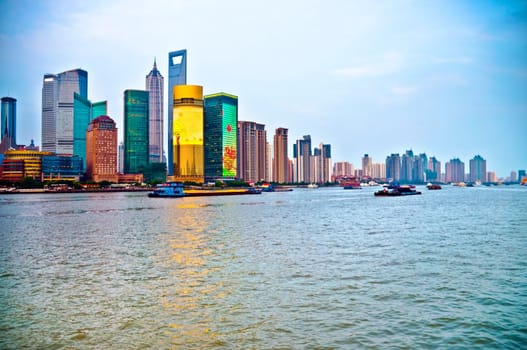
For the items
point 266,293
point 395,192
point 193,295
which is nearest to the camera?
point 193,295

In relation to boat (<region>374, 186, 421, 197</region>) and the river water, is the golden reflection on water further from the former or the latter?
boat (<region>374, 186, 421, 197</region>)

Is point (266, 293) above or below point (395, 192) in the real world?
below

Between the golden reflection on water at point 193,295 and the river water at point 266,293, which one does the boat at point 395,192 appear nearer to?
the river water at point 266,293

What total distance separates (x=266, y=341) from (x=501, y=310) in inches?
443

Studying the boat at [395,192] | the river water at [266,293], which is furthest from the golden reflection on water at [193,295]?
the boat at [395,192]

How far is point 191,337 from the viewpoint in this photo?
17.1 metres

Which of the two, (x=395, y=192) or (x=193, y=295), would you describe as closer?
(x=193, y=295)

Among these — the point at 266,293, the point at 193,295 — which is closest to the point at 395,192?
the point at 266,293

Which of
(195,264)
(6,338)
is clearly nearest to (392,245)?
(195,264)

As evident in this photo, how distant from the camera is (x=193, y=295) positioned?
2317 centimetres

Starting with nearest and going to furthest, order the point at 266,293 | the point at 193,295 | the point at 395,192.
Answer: the point at 193,295
the point at 266,293
the point at 395,192

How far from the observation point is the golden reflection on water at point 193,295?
57.3 ft

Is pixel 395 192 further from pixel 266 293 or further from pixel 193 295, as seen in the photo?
pixel 193 295

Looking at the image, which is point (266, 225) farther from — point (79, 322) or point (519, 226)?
point (79, 322)
